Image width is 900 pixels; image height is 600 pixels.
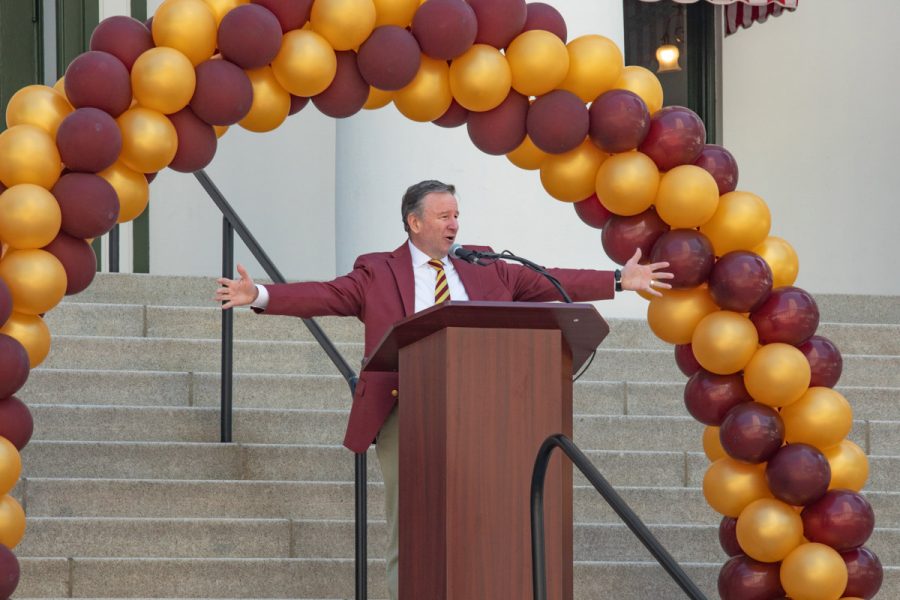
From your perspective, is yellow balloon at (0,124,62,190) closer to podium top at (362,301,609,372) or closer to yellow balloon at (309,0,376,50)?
yellow balloon at (309,0,376,50)

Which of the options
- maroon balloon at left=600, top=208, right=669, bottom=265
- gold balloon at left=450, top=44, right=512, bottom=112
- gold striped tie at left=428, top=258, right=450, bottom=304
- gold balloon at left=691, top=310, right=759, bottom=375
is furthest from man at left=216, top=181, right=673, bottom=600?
gold balloon at left=450, top=44, right=512, bottom=112

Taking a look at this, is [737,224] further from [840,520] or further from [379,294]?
[379,294]

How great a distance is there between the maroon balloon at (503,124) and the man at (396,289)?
242 mm

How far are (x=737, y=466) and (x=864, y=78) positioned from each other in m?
6.78

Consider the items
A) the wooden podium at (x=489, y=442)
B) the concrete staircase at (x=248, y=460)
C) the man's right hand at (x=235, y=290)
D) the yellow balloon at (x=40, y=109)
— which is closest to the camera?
the wooden podium at (x=489, y=442)

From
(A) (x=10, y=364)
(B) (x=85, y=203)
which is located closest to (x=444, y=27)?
(B) (x=85, y=203)

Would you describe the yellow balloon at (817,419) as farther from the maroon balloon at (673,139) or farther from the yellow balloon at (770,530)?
the maroon balloon at (673,139)

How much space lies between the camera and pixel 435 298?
5891mm

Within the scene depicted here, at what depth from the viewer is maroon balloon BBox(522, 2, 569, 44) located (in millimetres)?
5984

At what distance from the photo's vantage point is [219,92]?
5500mm

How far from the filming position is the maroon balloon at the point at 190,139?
18.3ft

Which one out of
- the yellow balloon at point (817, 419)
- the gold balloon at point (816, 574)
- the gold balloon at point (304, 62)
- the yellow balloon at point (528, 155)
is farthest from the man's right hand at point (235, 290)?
the gold balloon at point (816, 574)

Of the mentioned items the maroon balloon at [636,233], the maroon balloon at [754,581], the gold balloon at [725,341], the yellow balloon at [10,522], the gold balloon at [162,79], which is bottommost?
the maroon balloon at [754,581]

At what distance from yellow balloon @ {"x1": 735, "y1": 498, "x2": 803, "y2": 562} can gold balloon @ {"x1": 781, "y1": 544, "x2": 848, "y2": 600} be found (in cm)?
6
